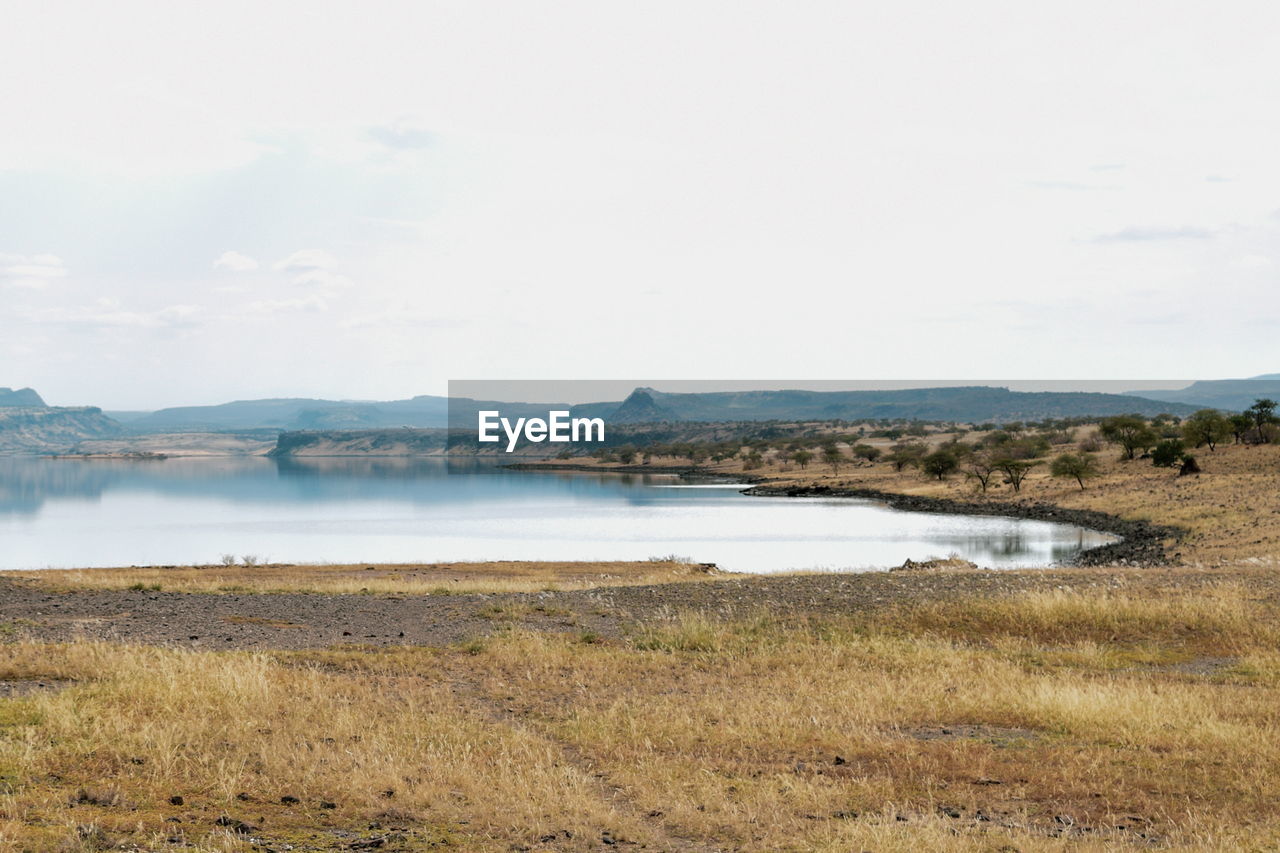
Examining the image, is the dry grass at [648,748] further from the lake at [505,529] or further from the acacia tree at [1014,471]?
the acacia tree at [1014,471]

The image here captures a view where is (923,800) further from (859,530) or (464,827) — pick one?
(859,530)

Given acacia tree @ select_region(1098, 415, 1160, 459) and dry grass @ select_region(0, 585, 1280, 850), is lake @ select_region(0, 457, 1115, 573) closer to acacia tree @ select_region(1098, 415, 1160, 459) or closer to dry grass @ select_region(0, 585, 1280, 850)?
acacia tree @ select_region(1098, 415, 1160, 459)

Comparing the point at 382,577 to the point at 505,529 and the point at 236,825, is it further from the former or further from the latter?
the point at 505,529

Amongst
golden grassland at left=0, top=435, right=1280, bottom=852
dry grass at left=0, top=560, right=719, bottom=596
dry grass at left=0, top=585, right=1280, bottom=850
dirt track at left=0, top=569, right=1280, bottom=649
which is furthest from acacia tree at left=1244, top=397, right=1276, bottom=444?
dry grass at left=0, top=585, right=1280, bottom=850

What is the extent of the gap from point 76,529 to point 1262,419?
10246 cm

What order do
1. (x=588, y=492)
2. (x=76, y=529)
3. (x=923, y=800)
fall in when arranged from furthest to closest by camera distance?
1. (x=588, y=492)
2. (x=76, y=529)
3. (x=923, y=800)

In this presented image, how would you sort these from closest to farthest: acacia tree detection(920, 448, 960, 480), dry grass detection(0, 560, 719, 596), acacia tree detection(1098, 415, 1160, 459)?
dry grass detection(0, 560, 719, 596) → acacia tree detection(1098, 415, 1160, 459) → acacia tree detection(920, 448, 960, 480)

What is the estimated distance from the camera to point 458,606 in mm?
22312

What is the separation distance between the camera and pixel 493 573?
40.1 m

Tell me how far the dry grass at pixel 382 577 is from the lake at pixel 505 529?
8187mm

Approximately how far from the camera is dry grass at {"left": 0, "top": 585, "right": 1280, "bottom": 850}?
7.68 metres

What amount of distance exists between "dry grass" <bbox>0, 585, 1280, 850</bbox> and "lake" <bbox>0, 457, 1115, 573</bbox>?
28.2m

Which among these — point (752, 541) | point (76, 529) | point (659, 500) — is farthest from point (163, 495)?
point (752, 541)

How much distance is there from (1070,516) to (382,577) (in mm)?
55099
